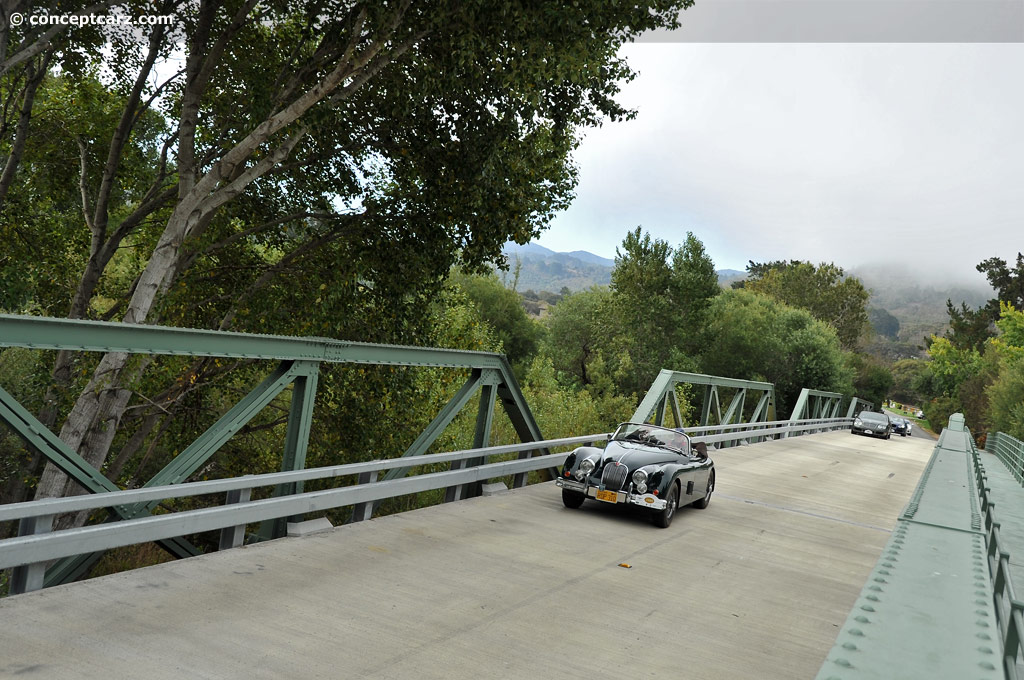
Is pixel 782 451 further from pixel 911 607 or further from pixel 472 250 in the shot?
pixel 911 607

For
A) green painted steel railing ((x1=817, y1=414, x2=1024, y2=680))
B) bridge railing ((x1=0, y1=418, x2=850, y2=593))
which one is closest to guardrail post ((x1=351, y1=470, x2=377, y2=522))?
bridge railing ((x1=0, y1=418, x2=850, y2=593))

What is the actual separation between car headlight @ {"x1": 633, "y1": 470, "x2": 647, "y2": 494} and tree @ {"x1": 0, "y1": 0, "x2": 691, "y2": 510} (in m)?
5.31

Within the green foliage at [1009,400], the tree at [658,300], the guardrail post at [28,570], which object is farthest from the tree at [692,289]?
the guardrail post at [28,570]

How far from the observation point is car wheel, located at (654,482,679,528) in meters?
10.0

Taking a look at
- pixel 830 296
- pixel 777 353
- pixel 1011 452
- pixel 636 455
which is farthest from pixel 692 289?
pixel 636 455

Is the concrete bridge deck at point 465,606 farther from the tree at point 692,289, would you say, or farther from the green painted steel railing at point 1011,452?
the tree at point 692,289

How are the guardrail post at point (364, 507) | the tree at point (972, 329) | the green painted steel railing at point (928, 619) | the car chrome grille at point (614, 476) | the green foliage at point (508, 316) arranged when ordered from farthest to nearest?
the tree at point (972, 329) < the green foliage at point (508, 316) < the car chrome grille at point (614, 476) < the guardrail post at point (364, 507) < the green painted steel railing at point (928, 619)

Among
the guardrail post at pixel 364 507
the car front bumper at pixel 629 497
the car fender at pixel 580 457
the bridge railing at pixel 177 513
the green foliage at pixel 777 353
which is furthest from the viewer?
the green foliage at pixel 777 353

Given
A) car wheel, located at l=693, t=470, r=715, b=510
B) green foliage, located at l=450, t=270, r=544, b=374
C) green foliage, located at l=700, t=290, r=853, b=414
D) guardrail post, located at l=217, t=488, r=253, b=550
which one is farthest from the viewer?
green foliage, located at l=700, t=290, r=853, b=414

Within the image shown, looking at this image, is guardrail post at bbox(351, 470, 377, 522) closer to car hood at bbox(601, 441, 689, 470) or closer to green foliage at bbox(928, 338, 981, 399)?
car hood at bbox(601, 441, 689, 470)

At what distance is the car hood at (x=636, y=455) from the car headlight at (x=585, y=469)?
0.16 meters

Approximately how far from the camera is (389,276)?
46.4 ft

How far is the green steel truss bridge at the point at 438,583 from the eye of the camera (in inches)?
106

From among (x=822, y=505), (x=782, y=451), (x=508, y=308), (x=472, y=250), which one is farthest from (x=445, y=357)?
(x=508, y=308)
